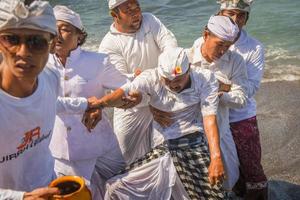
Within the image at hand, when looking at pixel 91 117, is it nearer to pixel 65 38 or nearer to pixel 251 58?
pixel 65 38

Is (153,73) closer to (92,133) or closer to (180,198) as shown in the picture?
(92,133)

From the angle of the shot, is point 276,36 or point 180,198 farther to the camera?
point 276,36

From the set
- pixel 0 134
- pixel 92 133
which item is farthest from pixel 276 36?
pixel 0 134

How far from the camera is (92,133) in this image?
3.75m

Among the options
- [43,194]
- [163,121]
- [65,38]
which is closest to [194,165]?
[163,121]

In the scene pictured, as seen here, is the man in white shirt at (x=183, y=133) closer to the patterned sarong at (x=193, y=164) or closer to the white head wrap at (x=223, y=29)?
the patterned sarong at (x=193, y=164)

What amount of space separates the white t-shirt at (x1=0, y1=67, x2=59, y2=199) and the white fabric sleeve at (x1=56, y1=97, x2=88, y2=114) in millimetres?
456

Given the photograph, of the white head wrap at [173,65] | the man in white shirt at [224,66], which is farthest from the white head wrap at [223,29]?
the white head wrap at [173,65]

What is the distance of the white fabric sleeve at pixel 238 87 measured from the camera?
3.87 metres

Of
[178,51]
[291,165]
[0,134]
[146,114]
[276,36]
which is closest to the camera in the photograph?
[0,134]

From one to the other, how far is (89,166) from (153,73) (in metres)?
0.91

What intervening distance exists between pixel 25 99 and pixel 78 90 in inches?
45.7

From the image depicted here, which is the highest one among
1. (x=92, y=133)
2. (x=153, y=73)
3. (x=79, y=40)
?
(x=79, y=40)

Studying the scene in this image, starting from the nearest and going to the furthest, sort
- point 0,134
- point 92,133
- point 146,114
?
1. point 0,134
2. point 92,133
3. point 146,114
